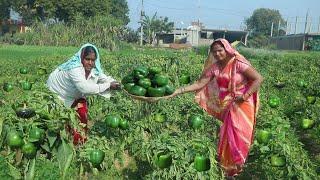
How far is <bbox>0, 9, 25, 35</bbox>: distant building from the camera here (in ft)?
189

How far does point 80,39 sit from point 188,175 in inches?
1115

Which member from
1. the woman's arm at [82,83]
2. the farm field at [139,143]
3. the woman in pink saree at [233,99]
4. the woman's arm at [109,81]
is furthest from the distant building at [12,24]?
the woman in pink saree at [233,99]

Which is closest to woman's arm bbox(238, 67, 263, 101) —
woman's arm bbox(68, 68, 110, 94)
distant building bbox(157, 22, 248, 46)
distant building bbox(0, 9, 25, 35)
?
woman's arm bbox(68, 68, 110, 94)

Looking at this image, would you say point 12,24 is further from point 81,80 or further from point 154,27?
point 81,80

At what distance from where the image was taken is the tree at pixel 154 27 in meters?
56.3

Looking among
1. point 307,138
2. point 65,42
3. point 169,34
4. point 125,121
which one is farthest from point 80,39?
point 169,34

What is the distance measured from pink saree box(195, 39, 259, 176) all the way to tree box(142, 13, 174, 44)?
50891 mm

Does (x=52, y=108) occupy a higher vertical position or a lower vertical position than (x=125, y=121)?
higher

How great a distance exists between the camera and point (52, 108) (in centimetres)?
300

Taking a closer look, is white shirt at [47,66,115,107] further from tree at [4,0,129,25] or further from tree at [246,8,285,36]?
tree at [246,8,285,36]

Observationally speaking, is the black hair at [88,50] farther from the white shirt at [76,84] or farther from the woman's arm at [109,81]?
the woman's arm at [109,81]

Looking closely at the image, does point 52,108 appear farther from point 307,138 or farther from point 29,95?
→ point 307,138

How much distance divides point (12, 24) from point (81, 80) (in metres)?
58.1

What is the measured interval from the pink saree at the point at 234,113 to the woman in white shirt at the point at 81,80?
1043mm
